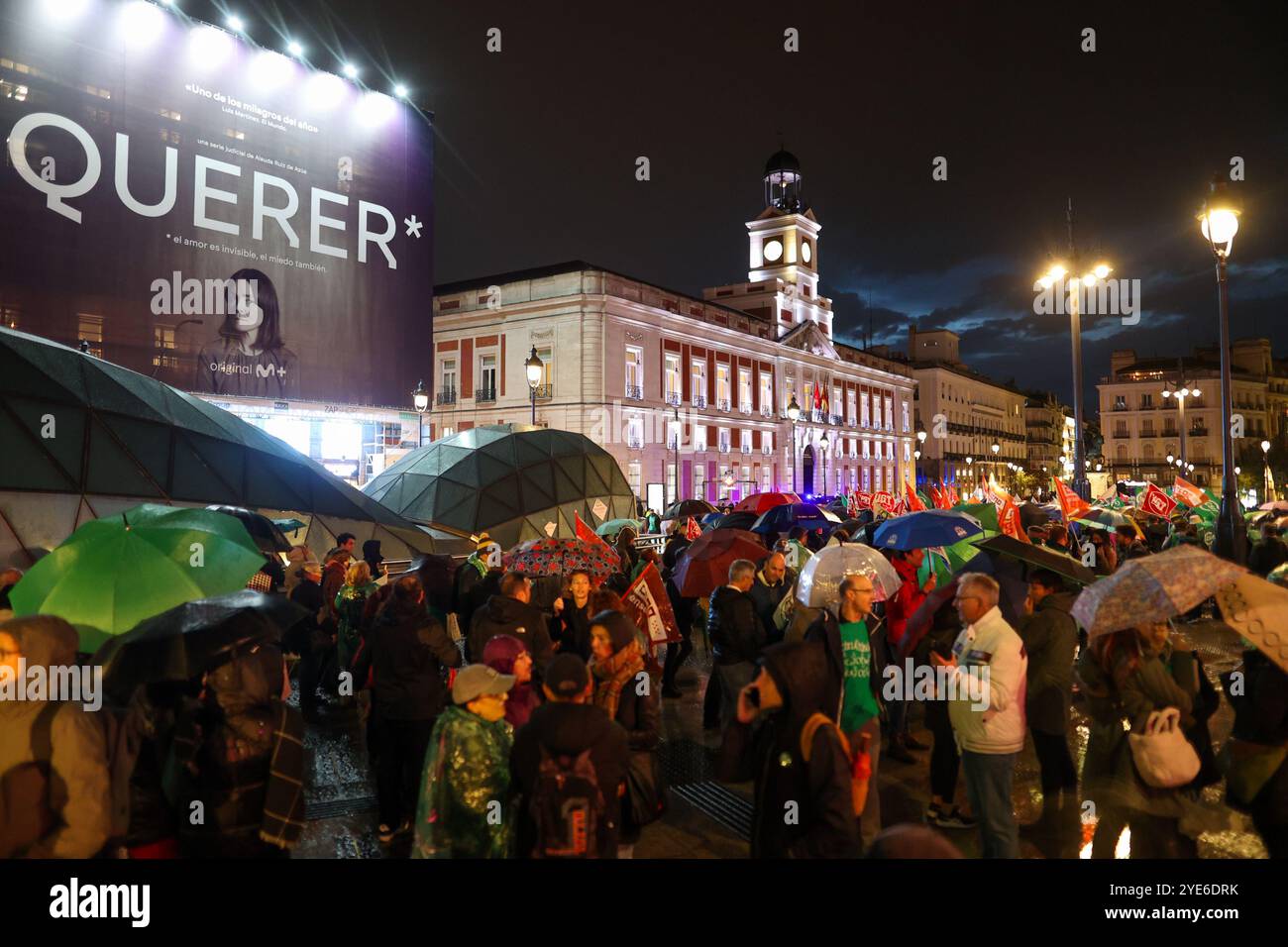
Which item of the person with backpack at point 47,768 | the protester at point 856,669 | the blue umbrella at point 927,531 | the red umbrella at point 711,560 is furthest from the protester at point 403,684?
the blue umbrella at point 927,531

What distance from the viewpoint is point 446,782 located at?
10.9 feet

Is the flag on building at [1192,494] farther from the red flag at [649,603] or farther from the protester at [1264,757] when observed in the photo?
the protester at [1264,757]

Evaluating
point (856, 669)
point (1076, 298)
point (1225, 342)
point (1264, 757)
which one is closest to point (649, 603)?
point (856, 669)

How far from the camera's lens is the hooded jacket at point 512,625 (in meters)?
5.20

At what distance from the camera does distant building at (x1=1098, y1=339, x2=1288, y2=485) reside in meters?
78.1

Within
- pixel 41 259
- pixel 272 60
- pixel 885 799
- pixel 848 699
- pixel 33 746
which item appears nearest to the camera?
pixel 33 746

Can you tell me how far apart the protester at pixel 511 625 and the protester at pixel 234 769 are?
1.89 meters

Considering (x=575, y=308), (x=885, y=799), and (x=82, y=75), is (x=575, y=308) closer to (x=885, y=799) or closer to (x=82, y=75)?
(x=82, y=75)

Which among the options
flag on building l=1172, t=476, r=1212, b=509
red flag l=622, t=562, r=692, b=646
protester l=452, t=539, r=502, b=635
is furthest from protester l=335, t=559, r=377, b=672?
flag on building l=1172, t=476, r=1212, b=509

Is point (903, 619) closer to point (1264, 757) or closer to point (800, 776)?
point (1264, 757)

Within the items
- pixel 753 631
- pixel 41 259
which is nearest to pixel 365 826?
pixel 753 631

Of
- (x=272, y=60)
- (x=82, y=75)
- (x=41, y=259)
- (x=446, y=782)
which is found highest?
(x=272, y=60)

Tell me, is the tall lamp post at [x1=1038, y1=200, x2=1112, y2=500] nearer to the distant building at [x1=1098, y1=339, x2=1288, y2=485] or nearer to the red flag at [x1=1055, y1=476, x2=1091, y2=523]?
the red flag at [x1=1055, y1=476, x2=1091, y2=523]

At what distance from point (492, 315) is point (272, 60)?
17.4 meters
